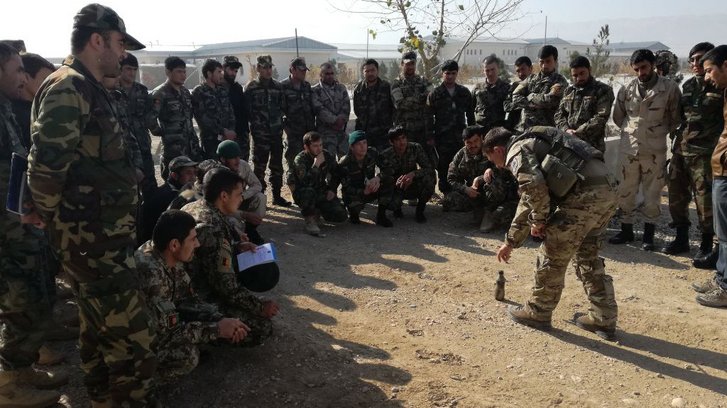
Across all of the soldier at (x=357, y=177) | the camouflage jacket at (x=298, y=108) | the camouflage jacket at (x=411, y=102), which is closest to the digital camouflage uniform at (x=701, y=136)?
the camouflage jacket at (x=411, y=102)

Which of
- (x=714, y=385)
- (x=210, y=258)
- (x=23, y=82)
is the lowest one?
(x=714, y=385)

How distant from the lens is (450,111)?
25.5ft

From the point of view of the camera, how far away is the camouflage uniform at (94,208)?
247 cm

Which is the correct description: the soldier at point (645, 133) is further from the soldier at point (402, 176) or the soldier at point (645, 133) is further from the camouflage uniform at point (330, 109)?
the camouflage uniform at point (330, 109)

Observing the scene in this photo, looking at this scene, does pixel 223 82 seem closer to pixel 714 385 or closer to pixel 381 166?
pixel 381 166

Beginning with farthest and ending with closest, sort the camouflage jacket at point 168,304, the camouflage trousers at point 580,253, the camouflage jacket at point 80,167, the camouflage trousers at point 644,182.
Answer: the camouflage trousers at point 644,182, the camouflage trousers at point 580,253, the camouflage jacket at point 168,304, the camouflage jacket at point 80,167

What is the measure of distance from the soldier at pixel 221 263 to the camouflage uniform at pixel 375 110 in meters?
4.44

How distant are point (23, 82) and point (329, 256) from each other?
333 cm

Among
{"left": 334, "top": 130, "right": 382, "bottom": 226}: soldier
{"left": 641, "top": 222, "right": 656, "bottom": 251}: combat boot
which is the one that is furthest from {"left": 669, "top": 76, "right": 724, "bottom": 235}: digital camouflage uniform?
{"left": 334, "top": 130, "right": 382, "bottom": 226}: soldier

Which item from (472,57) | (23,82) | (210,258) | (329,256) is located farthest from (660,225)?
(472,57)

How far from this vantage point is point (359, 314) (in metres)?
4.59

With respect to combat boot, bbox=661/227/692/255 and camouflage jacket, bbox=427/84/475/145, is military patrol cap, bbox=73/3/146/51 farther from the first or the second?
combat boot, bbox=661/227/692/255

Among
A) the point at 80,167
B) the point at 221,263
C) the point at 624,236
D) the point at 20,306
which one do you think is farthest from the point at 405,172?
the point at 80,167

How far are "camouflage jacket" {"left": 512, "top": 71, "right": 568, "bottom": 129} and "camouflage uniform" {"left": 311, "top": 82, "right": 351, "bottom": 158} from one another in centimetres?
243
